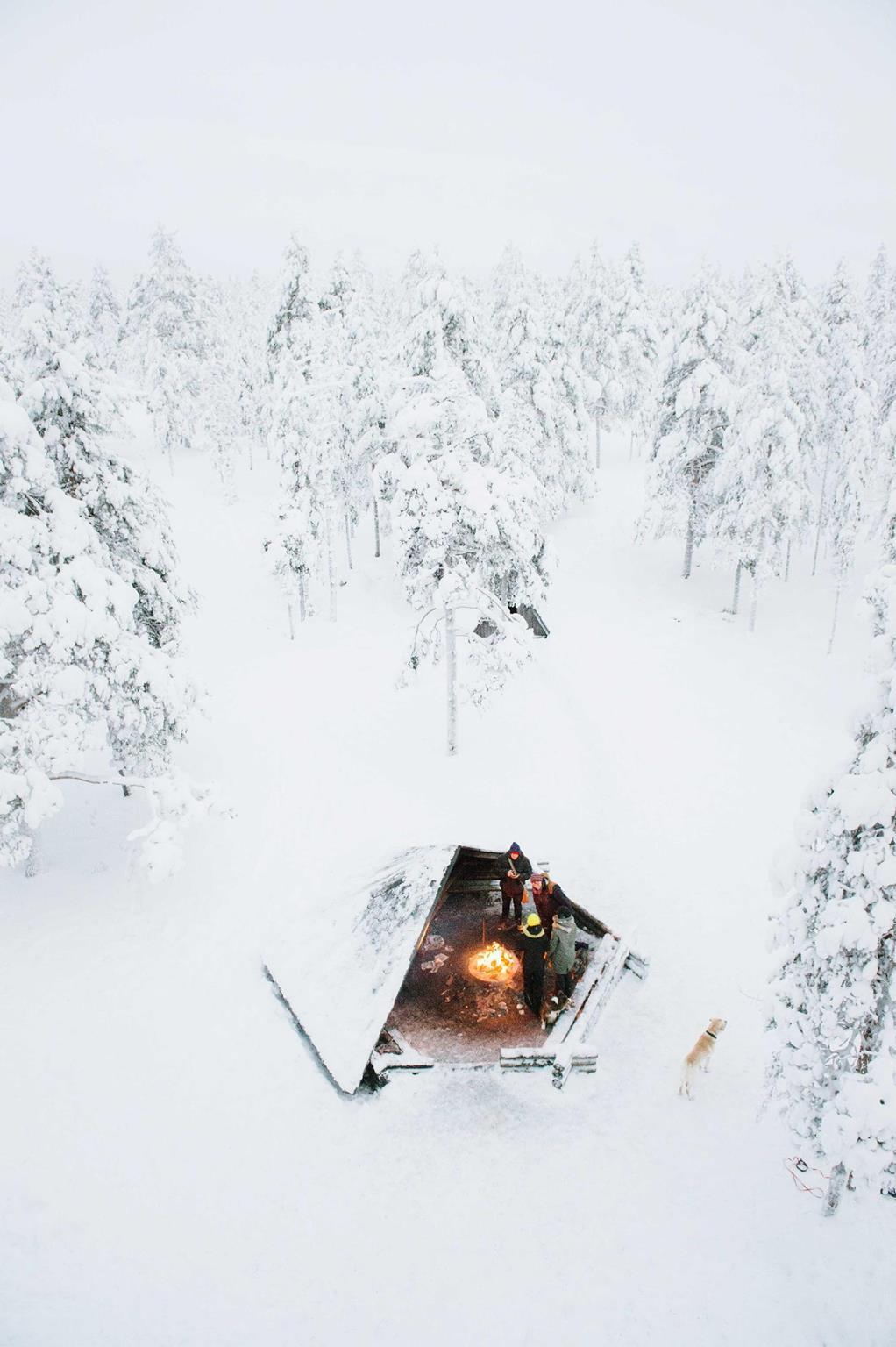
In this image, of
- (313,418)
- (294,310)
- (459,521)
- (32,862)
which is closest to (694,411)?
(313,418)

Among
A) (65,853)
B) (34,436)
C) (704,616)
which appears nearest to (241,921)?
(65,853)

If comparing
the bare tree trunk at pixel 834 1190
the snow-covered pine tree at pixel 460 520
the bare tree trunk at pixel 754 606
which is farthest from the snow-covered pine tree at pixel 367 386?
the bare tree trunk at pixel 834 1190

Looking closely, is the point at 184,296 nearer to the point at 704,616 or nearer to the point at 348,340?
the point at 348,340

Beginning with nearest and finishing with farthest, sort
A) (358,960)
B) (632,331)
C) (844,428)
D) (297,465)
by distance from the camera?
(358,960) < (297,465) < (844,428) < (632,331)

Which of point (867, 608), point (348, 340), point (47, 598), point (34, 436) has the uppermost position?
point (348, 340)

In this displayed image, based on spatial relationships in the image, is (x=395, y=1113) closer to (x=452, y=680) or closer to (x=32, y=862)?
(x=32, y=862)

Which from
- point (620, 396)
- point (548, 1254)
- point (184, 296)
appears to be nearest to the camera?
point (548, 1254)
